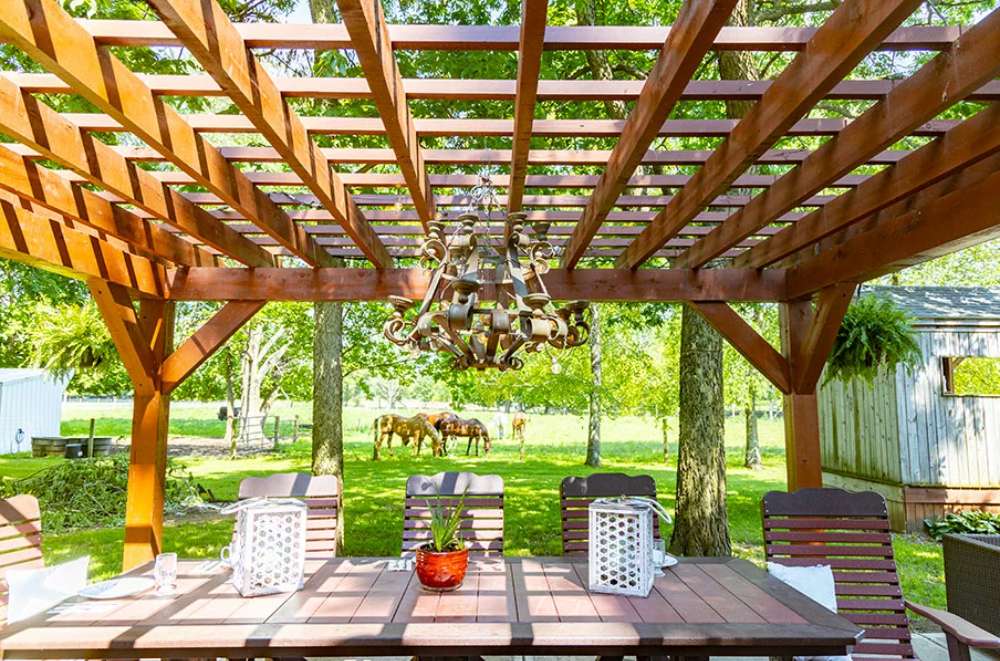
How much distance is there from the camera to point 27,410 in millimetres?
16312

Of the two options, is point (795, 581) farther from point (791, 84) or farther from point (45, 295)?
point (45, 295)

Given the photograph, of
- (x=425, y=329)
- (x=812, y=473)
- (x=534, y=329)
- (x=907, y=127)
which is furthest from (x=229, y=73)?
(x=812, y=473)

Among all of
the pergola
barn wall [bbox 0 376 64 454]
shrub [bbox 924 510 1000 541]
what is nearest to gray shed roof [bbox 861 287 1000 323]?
shrub [bbox 924 510 1000 541]

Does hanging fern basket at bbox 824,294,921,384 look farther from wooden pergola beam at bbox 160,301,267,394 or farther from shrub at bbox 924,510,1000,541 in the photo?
wooden pergola beam at bbox 160,301,267,394

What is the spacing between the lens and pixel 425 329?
87.4 inches

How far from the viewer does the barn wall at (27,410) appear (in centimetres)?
1556

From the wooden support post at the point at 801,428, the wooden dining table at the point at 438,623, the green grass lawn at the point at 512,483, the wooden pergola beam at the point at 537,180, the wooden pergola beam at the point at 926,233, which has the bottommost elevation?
the green grass lawn at the point at 512,483

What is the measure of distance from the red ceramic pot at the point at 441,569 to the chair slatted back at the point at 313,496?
0.98 metres

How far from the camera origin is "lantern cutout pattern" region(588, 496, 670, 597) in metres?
2.48

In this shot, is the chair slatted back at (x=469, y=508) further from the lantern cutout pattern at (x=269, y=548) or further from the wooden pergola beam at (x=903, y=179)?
the wooden pergola beam at (x=903, y=179)

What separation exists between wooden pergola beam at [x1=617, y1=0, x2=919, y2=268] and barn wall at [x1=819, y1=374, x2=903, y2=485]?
5247 mm

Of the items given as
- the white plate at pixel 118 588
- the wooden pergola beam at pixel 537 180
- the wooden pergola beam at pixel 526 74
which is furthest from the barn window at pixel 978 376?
the white plate at pixel 118 588

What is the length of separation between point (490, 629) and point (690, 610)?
77cm

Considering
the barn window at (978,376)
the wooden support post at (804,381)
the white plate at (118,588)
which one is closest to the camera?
the white plate at (118,588)
